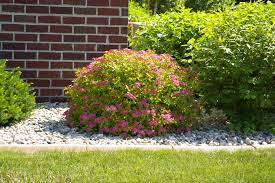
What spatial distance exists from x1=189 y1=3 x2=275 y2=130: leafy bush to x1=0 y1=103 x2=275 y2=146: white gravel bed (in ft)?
1.02

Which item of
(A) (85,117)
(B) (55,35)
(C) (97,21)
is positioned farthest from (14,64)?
(A) (85,117)

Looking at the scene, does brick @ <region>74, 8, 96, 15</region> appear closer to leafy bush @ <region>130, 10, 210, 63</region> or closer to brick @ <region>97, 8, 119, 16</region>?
brick @ <region>97, 8, 119, 16</region>

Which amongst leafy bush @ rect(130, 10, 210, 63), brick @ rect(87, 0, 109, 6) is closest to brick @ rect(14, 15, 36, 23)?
brick @ rect(87, 0, 109, 6)

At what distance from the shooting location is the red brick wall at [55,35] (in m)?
7.39

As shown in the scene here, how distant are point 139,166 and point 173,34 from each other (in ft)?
12.0

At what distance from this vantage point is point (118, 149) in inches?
204

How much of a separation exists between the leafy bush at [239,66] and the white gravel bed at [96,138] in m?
0.31

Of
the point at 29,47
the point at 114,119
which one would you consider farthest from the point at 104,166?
the point at 29,47

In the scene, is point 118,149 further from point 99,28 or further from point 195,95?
point 99,28

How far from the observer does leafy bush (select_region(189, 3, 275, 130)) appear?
604cm

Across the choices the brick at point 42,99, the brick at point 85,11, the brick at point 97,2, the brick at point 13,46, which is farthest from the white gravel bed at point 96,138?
the brick at point 97,2

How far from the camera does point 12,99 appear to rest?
613cm

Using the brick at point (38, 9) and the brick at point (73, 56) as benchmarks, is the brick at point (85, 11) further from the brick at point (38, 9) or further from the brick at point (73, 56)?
the brick at point (73, 56)

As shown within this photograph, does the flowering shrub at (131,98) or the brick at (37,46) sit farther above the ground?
the brick at (37,46)
